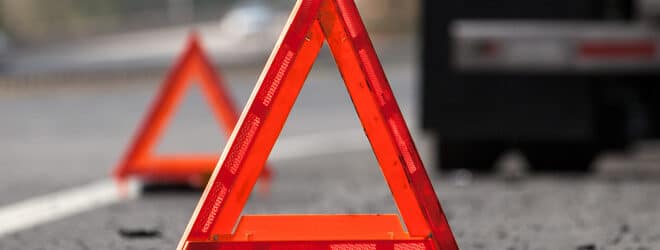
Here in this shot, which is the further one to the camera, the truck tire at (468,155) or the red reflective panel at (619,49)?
the truck tire at (468,155)

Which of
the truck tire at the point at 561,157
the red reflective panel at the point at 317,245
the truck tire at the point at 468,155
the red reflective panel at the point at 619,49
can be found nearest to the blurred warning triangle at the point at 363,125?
the red reflective panel at the point at 317,245

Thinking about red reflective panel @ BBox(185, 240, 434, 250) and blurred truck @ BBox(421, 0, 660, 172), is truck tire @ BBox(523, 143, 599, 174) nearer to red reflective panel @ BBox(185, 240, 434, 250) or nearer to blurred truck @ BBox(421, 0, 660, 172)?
blurred truck @ BBox(421, 0, 660, 172)

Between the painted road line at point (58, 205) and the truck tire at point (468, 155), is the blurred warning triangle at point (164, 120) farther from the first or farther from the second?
the truck tire at point (468, 155)

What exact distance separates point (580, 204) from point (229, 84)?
21.4 m

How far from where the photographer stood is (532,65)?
30.0 ft

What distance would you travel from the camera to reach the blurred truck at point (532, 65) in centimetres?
909

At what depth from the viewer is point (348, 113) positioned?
1844cm

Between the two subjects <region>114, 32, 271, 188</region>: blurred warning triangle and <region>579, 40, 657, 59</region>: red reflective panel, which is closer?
<region>114, 32, 271, 188</region>: blurred warning triangle

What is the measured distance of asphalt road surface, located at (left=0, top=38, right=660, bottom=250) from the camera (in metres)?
6.36

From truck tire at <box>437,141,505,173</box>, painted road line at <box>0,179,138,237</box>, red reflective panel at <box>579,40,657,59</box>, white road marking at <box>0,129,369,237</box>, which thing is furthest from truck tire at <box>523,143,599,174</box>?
painted road line at <box>0,179,138,237</box>

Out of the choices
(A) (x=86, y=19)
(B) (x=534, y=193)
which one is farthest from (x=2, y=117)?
(A) (x=86, y=19)

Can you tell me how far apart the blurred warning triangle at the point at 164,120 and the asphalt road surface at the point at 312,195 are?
0.47 ft

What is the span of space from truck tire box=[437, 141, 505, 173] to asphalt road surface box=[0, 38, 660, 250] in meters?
0.13

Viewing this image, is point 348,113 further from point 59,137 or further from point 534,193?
point 534,193
